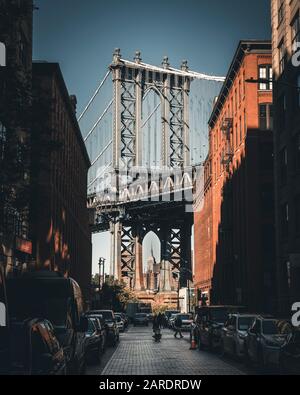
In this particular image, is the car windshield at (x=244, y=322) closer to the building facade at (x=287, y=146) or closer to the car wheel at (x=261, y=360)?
the car wheel at (x=261, y=360)

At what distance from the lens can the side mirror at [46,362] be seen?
460 inches

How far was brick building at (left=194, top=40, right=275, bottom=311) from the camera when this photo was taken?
203 feet

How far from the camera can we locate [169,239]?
142250mm

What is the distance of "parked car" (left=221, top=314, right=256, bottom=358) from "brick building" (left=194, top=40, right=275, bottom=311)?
29.2m

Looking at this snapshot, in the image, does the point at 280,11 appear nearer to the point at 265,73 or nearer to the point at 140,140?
the point at 265,73

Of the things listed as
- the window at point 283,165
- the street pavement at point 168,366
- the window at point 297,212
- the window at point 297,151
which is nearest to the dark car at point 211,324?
the street pavement at point 168,366

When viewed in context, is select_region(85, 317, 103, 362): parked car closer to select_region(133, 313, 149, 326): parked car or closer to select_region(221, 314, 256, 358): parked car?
select_region(221, 314, 256, 358): parked car

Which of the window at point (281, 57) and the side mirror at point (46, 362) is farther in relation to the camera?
the window at point (281, 57)

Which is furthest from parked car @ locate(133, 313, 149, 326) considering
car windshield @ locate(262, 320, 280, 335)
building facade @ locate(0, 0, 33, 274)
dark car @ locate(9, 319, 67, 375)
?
dark car @ locate(9, 319, 67, 375)

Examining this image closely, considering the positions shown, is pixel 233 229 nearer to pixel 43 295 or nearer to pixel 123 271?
pixel 43 295

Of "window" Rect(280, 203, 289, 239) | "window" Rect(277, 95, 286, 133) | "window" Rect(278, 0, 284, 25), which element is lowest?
"window" Rect(280, 203, 289, 239)
